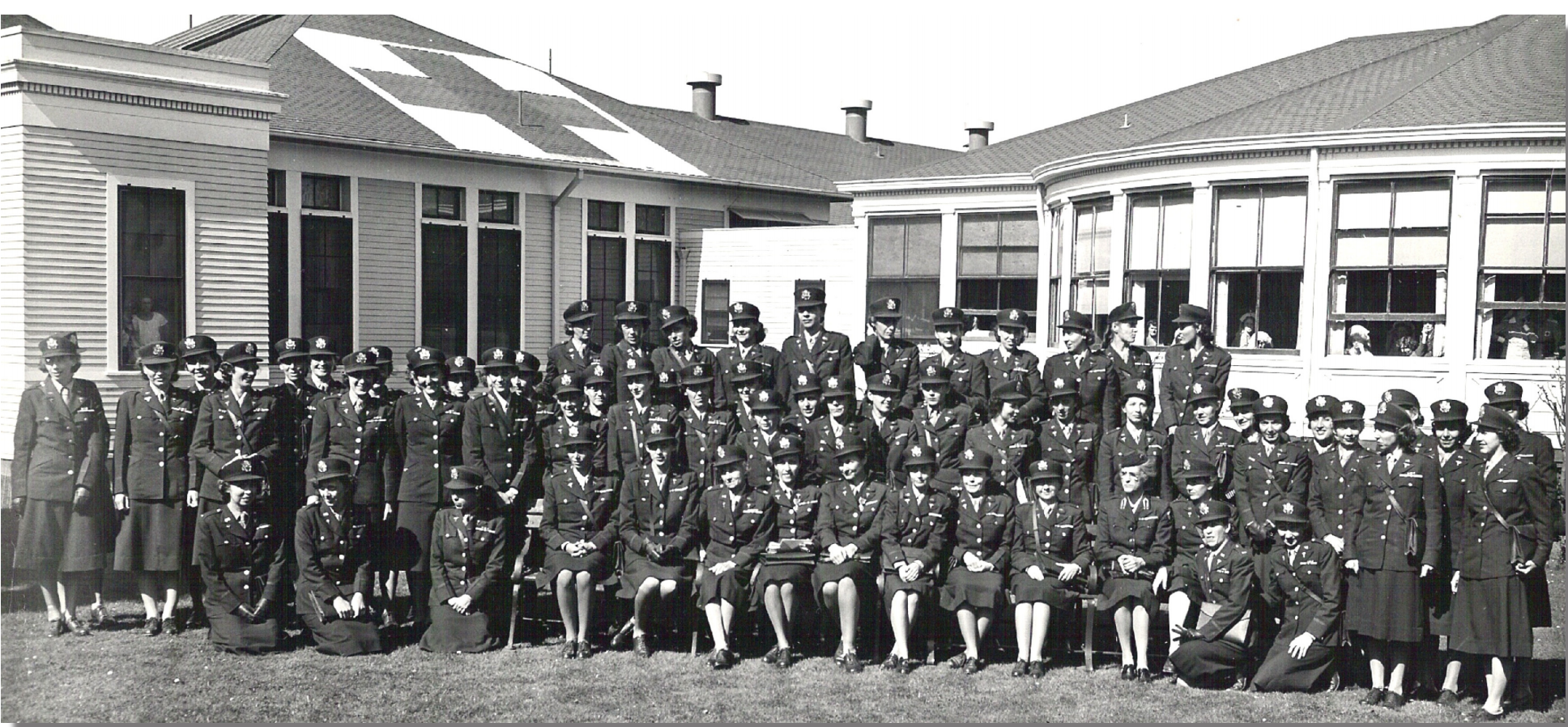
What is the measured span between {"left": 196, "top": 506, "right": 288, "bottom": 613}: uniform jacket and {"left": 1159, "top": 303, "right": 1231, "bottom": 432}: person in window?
21.9ft

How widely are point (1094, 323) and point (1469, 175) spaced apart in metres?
4.84

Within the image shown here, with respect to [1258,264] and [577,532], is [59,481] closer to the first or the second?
[577,532]

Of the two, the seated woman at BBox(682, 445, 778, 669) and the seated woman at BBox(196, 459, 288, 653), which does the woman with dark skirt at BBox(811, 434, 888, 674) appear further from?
the seated woman at BBox(196, 459, 288, 653)

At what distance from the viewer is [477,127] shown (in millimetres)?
23281

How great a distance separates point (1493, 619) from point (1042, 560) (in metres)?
2.51

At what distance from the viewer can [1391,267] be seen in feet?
47.6

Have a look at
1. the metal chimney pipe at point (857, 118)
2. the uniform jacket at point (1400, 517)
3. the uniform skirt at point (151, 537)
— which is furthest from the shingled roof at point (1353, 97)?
the metal chimney pipe at point (857, 118)

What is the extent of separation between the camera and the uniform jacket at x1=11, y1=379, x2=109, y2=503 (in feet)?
30.4

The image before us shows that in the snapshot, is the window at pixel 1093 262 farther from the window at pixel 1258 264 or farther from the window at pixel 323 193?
the window at pixel 323 193

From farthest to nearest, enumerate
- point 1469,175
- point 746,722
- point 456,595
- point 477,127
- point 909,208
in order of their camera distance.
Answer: point 477,127 < point 909,208 < point 1469,175 < point 456,595 < point 746,722

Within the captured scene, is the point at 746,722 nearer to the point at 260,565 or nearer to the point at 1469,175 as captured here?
the point at 260,565

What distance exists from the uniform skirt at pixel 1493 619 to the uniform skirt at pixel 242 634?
23.4 feet

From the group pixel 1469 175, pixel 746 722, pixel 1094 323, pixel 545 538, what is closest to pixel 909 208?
pixel 1094 323

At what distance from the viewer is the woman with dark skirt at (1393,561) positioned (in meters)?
7.60
